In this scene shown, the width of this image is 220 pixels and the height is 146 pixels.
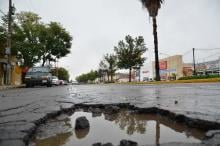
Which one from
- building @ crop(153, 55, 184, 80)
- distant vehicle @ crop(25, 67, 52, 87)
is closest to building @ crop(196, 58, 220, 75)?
building @ crop(153, 55, 184, 80)

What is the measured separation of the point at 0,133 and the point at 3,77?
3265 centimetres

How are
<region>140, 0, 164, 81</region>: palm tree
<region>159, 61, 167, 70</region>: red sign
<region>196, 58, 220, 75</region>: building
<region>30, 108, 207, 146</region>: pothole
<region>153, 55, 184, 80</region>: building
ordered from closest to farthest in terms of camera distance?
<region>30, 108, 207, 146</region>: pothole < <region>140, 0, 164, 81</region>: palm tree < <region>196, 58, 220, 75</region>: building < <region>153, 55, 184, 80</region>: building < <region>159, 61, 167, 70</region>: red sign

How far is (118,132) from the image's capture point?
3.05 meters

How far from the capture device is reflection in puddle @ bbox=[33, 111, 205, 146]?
2666 mm

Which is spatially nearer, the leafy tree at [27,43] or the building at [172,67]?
the leafy tree at [27,43]

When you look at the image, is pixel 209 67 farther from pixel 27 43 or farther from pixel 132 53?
pixel 27 43

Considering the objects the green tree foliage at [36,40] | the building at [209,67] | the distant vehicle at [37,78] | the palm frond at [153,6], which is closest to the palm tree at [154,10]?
the palm frond at [153,6]

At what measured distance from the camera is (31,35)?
37500mm

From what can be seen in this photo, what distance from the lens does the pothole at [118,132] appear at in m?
2.66

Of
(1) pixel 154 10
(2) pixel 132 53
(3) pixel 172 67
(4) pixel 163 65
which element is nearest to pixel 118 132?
(1) pixel 154 10

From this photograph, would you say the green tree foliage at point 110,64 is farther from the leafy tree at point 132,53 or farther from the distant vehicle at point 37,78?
the distant vehicle at point 37,78

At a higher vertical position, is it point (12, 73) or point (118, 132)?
point (12, 73)

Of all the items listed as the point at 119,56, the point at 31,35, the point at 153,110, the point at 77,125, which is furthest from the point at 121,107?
the point at 119,56

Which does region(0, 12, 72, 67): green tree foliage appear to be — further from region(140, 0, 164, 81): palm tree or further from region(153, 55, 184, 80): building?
region(153, 55, 184, 80): building
